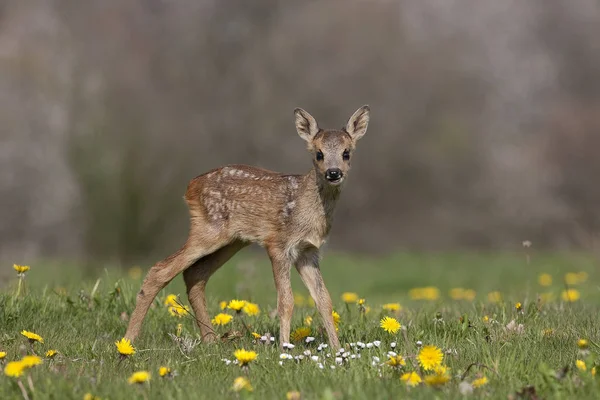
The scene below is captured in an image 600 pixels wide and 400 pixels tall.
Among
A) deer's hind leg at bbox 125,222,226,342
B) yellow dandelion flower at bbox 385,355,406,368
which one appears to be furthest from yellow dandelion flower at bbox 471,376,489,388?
deer's hind leg at bbox 125,222,226,342

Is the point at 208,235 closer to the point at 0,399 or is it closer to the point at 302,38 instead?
the point at 0,399

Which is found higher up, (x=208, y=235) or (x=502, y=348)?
(x=208, y=235)

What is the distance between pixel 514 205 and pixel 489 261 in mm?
12641

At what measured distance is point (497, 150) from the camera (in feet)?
113

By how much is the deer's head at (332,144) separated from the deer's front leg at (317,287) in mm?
734

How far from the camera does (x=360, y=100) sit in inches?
1195

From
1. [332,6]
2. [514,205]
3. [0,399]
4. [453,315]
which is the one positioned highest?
[332,6]

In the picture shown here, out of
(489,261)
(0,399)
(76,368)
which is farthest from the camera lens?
(489,261)

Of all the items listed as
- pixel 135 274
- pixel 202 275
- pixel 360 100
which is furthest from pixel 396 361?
pixel 360 100

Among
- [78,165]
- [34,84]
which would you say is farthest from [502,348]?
[34,84]

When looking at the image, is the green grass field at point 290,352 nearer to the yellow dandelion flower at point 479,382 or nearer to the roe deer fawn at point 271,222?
the yellow dandelion flower at point 479,382

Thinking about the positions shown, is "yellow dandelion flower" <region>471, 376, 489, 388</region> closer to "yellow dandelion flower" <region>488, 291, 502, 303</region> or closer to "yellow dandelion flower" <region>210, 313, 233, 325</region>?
"yellow dandelion flower" <region>210, 313, 233, 325</region>

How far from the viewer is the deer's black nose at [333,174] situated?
Result: 25.1 ft

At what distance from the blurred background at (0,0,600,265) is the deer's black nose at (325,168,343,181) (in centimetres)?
1164
